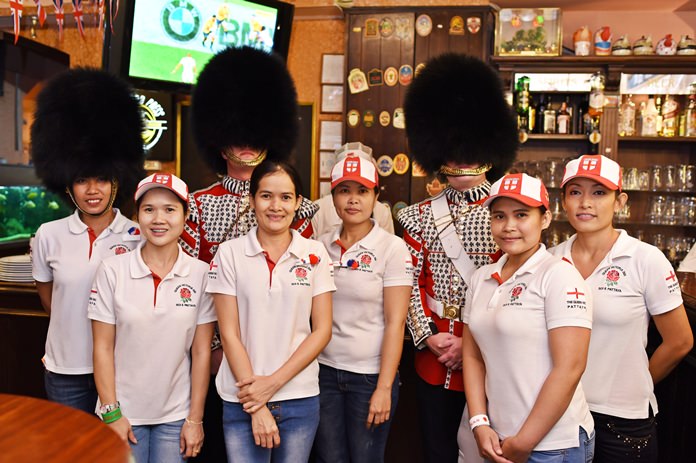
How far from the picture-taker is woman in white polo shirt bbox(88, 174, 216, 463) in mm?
2002

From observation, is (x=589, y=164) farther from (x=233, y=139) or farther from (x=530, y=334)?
(x=233, y=139)

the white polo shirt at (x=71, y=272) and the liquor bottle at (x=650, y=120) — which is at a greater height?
the liquor bottle at (x=650, y=120)

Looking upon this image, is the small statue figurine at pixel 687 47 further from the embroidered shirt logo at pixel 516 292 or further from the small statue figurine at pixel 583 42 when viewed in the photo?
the embroidered shirt logo at pixel 516 292

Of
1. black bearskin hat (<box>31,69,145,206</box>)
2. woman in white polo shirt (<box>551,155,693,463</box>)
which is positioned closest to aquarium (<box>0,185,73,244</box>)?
black bearskin hat (<box>31,69,145,206</box>)

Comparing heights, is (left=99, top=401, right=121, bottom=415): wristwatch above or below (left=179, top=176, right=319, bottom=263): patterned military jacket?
below

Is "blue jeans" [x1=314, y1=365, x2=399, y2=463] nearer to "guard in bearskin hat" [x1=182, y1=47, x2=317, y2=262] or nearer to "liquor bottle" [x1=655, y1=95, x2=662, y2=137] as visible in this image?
"guard in bearskin hat" [x1=182, y1=47, x2=317, y2=262]

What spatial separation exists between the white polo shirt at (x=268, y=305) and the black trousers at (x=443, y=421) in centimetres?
46

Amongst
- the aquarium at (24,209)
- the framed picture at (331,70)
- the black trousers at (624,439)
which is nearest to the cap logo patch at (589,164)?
the black trousers at (624,439)

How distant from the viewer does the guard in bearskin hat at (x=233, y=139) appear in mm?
2473

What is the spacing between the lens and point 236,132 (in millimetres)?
Result: 2664

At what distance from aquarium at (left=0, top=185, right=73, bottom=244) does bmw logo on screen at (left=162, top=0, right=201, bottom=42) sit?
1.73m

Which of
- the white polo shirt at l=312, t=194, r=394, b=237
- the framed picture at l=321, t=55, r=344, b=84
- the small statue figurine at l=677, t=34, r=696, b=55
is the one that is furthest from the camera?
the framed picture at l=321, t=55, r=344, b=84

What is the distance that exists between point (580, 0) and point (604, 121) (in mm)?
998

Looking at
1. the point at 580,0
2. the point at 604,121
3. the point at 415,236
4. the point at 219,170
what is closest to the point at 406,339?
the point at 415,236
